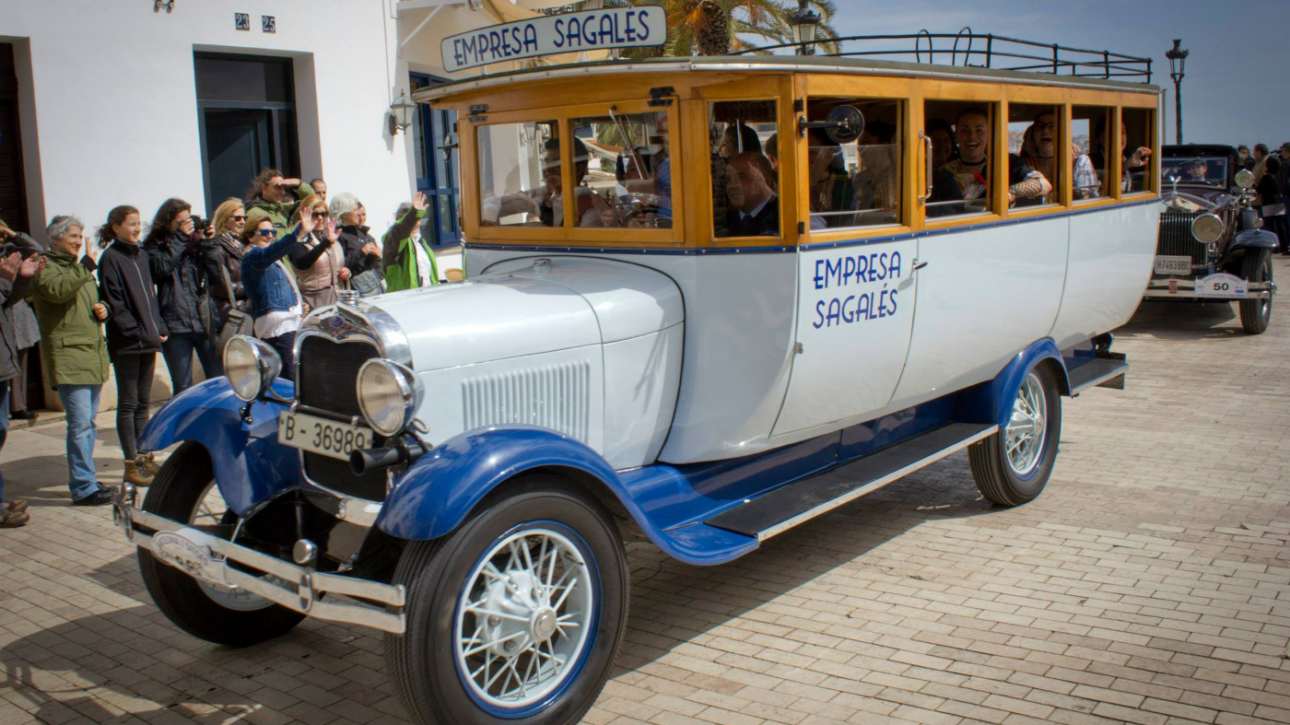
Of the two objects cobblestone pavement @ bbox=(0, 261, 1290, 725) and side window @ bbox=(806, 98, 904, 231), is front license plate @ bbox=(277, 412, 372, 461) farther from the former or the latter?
side window @ bbox=(806, 98, 904, 231)

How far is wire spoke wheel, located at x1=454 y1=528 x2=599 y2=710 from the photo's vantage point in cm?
350

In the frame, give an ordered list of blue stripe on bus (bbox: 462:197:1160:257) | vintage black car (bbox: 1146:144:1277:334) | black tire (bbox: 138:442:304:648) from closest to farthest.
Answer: black tire (bbox: 138:442:304:648)
blue stripe on bus (bbox: 462:197:1160:257)
vintage black car (bbox: 1146:144:1277:334)

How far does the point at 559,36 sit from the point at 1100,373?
4419mm

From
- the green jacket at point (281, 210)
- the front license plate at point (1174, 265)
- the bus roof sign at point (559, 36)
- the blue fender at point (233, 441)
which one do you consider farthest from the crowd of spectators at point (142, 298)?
the front license plate at point (1174, 265)

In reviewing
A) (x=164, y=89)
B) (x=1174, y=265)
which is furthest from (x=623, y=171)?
(x=1174, y=265)

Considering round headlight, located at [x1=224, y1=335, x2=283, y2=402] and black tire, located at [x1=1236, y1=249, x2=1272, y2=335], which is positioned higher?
round headlight, located at [x1=224, y1=335, x2=283, y2=402]

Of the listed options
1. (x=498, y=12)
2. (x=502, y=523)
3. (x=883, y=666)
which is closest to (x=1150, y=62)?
(x=883, y=666)

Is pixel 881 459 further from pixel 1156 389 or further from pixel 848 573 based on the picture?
pixel 1156 389

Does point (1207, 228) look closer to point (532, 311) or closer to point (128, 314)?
point (532, 311)

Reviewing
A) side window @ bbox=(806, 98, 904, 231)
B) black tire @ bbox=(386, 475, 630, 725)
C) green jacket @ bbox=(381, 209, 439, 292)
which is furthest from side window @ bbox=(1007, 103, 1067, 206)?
green jacket @ bbox=(381, 209, 439, 292)

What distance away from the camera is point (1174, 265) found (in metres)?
11.9

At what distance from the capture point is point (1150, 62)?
7305 mm

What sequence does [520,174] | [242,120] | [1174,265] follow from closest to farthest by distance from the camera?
[520,174] < [242,120] < [1174,265]

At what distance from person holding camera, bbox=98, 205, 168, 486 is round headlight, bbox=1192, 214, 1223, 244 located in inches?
404
